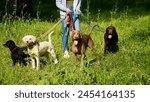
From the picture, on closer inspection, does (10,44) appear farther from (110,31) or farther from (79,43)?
(110,31)

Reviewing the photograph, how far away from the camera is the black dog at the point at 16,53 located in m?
11.6

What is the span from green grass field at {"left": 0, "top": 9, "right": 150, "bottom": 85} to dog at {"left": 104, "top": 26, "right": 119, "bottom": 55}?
0.42 feet

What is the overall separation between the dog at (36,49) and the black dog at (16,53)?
202 mm

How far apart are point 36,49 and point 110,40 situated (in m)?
1.66

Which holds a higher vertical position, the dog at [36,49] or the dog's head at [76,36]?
the dog's head at [76,36]

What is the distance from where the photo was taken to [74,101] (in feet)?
33.7

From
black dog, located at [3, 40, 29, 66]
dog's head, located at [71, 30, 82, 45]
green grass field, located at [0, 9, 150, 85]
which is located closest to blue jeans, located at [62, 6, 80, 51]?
green grass field, located at [0, 9, 150, 85]

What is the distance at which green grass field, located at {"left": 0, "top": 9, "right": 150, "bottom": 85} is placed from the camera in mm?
10875

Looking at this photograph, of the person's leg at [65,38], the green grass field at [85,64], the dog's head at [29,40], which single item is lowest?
the green grass field at [85,64]

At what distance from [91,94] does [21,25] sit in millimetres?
3508

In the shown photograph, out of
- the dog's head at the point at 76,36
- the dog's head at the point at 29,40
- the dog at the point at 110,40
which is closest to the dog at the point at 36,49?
the dog's head at the point at 29,40

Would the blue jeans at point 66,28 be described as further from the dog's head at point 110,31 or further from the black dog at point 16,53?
the black dog at point 16,53

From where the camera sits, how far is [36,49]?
11266 millimetres

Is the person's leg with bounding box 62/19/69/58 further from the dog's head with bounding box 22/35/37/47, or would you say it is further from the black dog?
the dog's head with bounding box 22/35/37/47
